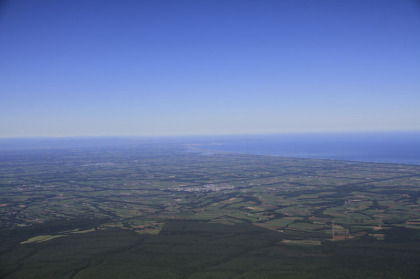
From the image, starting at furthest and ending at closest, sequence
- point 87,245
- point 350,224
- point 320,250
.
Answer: point 350,224
point 87,245
point 320,250

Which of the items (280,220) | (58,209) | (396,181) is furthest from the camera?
(396,181)

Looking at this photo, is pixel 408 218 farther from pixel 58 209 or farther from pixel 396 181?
pixel 58 209

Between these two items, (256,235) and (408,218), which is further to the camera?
(408,218)

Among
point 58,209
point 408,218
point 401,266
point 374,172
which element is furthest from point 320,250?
point 374,172

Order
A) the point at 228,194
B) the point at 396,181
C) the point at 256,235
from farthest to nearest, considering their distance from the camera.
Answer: the point at 396,181 → the point at 228,194 → the point at 256,235

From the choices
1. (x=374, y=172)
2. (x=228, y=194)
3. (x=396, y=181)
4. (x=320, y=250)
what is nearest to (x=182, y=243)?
(x=320, y=250)

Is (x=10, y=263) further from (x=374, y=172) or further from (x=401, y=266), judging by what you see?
(x=374, y=172)
